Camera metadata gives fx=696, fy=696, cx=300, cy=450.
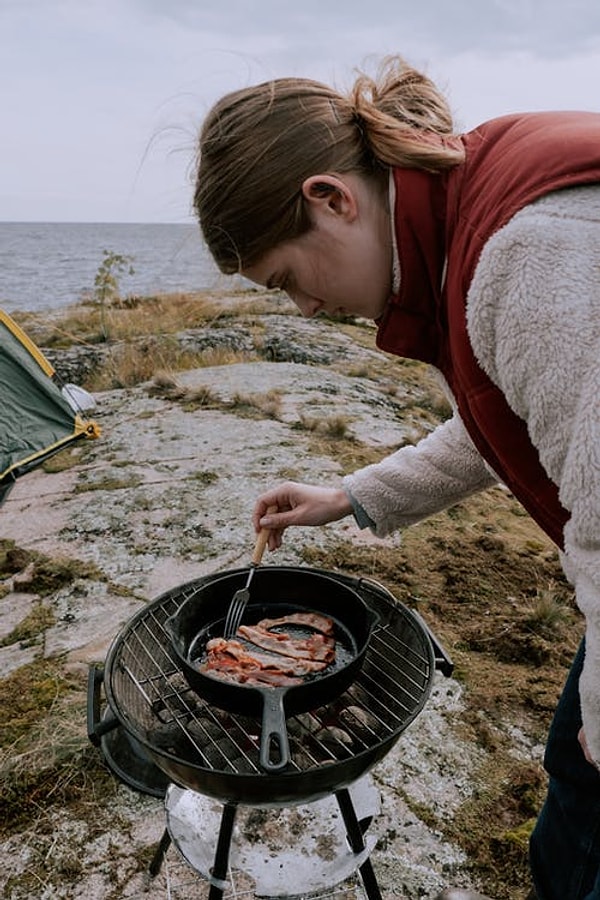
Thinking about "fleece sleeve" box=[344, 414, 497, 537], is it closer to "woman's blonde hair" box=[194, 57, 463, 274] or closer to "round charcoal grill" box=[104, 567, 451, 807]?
"round charcoal grill" box=[104, 567, 451, 807]

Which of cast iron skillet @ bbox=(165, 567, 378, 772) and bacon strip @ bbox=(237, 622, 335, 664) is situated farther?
bacon strip @ bbox=(237, 622, 335, 664)

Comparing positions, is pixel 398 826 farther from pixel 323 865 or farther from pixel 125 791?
pixel 125 791

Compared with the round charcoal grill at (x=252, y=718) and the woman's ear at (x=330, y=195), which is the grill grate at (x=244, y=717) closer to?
the round charcoal grill at (x=252, y=718)

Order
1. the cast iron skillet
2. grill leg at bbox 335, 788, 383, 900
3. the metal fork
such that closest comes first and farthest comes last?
the cast iron skillet < grill leg at bbox 335, 788, 383, 900 < the metal fork

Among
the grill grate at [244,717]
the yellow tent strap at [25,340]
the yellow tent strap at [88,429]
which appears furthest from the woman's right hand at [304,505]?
the yellow tent strap at [25,340]

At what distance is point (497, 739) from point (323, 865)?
0.91 metres

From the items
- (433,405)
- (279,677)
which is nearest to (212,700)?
(279,677)

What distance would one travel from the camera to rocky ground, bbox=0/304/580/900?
2.11m

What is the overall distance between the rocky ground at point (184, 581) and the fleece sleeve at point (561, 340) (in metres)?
1.27

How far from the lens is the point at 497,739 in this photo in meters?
2.57

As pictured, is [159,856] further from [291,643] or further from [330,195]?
[330,195]

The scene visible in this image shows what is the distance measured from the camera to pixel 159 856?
205 centimetres

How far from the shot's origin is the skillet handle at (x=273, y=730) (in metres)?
1.28

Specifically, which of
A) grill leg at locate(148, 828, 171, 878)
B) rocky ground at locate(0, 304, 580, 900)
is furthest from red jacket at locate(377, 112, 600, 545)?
grill leg at locate(148, 828, 171, 878)
